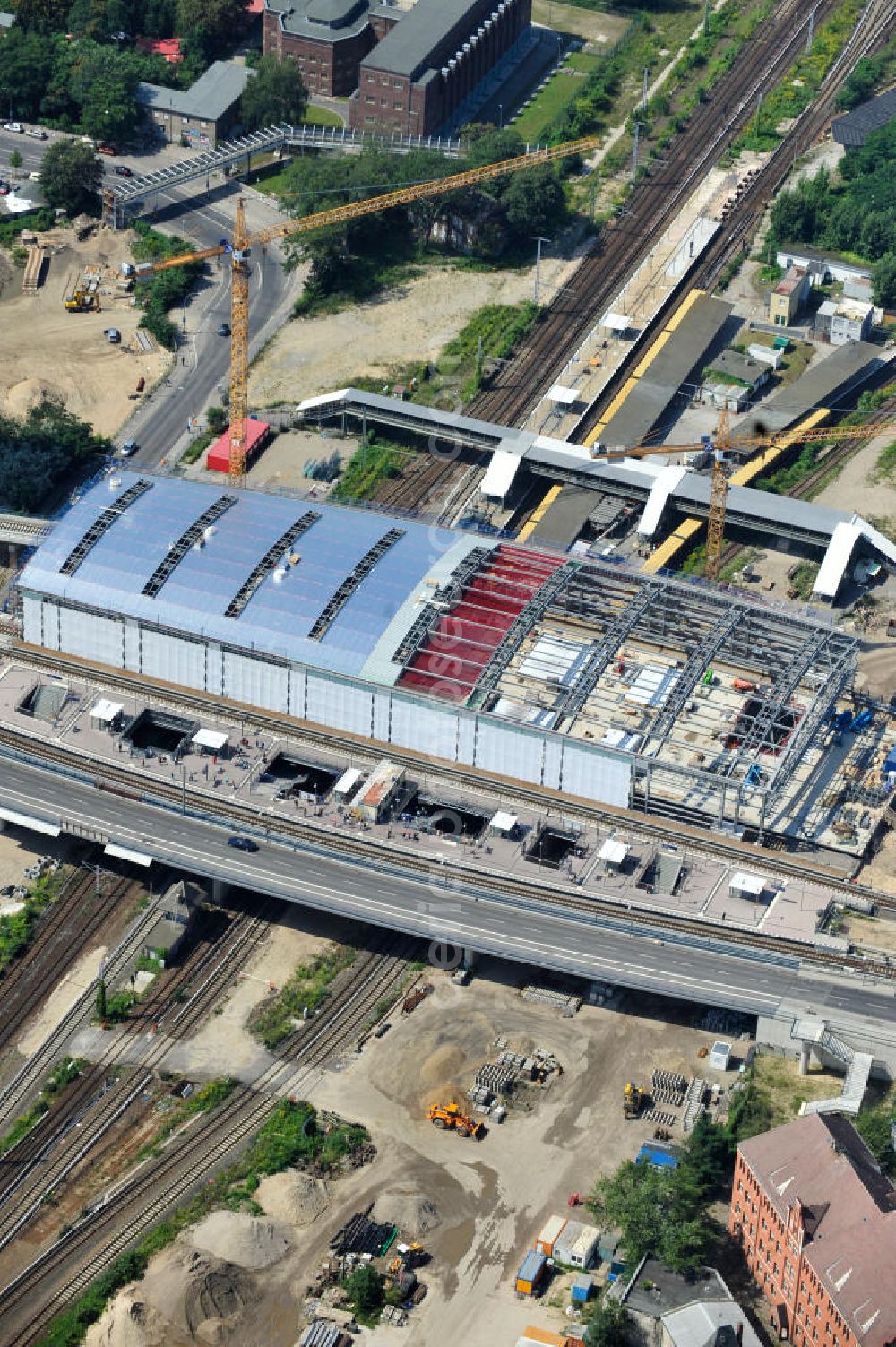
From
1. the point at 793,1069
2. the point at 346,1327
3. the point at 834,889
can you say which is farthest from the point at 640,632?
the point at 346,1327

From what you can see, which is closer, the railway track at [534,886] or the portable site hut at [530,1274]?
the portable site hut at [530,1274]

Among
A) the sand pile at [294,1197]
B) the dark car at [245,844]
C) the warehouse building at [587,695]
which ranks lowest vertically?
the sand pile at [294,1197]

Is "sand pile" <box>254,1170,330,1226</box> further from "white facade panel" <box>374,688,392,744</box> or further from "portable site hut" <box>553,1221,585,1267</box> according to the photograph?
"white facade panel" <box>374,688,392,744</box>

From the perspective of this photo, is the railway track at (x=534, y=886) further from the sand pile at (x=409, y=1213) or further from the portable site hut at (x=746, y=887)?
the sand pile at (x=409, y=1213)

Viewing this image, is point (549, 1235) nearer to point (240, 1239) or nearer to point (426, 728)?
point (240, 1239)

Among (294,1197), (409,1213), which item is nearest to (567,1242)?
(409,1213)

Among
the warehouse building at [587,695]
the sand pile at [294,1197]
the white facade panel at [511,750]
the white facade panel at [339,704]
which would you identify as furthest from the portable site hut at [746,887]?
the sand pile at [294,1197]

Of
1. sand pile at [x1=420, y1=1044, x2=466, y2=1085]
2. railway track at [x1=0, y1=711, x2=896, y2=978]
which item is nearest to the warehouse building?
railway track at [x1=0, y1=711, x2=896, y2=978]
